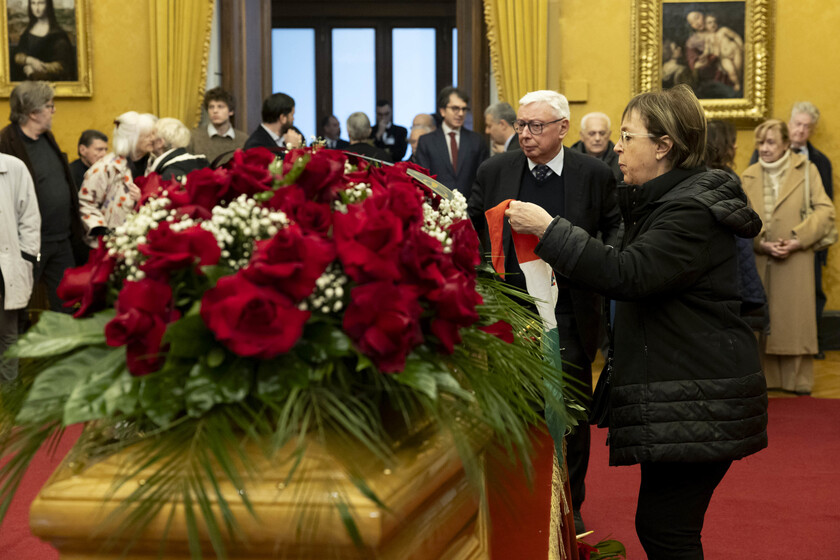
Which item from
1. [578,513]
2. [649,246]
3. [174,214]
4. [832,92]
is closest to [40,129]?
[578,513]

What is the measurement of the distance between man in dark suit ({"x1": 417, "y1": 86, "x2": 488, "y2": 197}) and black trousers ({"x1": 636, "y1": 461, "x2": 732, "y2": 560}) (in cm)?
594

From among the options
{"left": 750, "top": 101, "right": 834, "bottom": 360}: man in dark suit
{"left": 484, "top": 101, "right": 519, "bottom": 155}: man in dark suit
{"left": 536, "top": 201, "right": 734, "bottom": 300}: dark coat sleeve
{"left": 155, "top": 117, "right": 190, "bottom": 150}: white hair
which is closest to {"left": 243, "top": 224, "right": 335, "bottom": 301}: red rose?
{"left": 536, "top": 201, "right": 734, "bottom": 300}: dark coat sleeve

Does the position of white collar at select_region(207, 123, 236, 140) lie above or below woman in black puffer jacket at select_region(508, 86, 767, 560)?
above

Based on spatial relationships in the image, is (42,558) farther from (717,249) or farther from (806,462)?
(806,462)

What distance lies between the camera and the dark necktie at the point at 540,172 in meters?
4.35

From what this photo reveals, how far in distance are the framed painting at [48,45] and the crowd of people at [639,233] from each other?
1.90m

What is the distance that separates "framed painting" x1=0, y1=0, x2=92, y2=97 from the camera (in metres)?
9.89

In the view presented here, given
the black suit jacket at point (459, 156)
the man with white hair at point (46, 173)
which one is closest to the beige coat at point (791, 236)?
the black suit jacket at point (459, 156)

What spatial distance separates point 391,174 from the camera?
1.84m

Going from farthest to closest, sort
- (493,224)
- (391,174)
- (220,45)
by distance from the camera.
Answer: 1. (220,45)
2. (493,224)
3. (391,174)

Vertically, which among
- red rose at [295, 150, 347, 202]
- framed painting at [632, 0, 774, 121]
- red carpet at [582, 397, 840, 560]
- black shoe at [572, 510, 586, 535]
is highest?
framed painting at [632, 0, 774, 121]

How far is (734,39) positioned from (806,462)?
531 cm

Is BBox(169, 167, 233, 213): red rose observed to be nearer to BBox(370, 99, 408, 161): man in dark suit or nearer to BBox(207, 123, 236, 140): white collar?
BBox(207, 123, 236, 140): white collar

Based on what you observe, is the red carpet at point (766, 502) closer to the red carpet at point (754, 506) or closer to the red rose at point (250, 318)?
the red carpet at point (754, 506)
